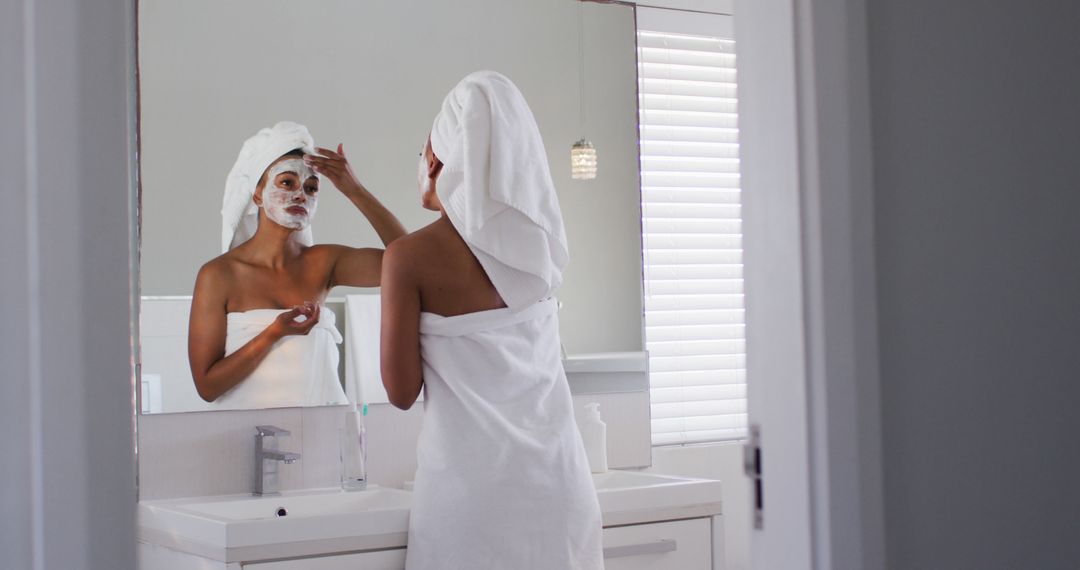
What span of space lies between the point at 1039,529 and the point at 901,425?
0.76ft

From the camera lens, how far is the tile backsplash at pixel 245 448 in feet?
7.91

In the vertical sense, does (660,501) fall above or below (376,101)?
below

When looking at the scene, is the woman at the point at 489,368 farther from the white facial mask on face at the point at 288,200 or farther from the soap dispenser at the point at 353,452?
the white facial mask on face at the point at 288,200

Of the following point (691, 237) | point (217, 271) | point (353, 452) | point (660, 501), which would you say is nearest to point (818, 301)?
point (660, 501)

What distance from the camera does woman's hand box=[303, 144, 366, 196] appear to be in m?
2.62

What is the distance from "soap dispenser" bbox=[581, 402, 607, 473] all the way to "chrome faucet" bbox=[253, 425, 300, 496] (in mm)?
765

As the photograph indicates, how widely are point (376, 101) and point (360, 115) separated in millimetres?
59

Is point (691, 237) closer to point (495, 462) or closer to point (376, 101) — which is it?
point (376, 101)

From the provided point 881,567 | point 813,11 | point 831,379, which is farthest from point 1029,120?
point 881,567

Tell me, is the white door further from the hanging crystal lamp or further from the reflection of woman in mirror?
the hanging crystal lamp

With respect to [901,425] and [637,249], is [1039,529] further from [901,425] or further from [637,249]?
[637,249]

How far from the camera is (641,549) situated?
2406 mm

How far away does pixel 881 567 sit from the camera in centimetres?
119

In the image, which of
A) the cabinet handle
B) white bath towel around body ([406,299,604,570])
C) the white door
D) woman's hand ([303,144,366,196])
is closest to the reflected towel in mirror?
woman's hand ([303,144,366,196])
